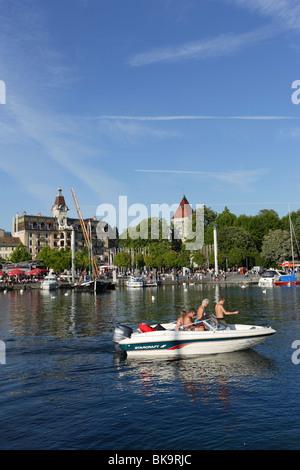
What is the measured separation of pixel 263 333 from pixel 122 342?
24.8 ft

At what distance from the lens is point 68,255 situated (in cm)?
15025

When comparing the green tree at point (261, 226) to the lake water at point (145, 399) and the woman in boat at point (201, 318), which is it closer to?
the lake water at point (145, 399)

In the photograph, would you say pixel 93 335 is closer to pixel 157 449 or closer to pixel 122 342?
pixel 122 342

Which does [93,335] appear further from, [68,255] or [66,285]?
[68,255]

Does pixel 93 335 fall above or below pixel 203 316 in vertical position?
below

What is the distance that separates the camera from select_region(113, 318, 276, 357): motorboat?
75.2 feet

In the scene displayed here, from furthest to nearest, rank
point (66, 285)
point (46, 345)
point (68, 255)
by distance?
point (68, 255) < point (66, 285) < point (46, 345)

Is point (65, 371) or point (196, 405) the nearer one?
point (196, 405)

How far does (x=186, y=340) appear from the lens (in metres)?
22.9

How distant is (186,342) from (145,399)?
21.2 ft

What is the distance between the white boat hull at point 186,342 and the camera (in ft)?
75.2

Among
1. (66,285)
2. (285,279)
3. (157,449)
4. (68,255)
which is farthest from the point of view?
(68,255)

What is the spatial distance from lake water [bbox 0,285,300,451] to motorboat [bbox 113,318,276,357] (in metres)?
0.56

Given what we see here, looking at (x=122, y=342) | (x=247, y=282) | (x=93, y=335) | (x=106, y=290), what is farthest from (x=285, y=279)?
(x=122, y=342)
